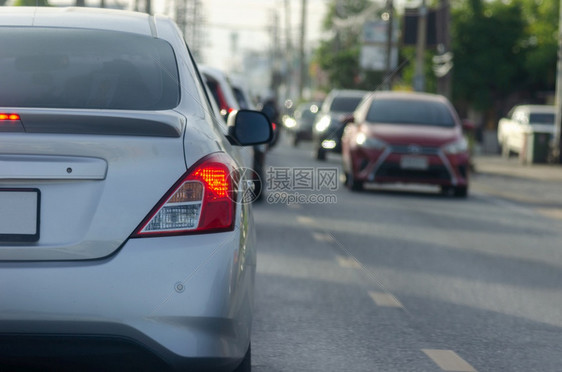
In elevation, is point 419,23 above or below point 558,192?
above

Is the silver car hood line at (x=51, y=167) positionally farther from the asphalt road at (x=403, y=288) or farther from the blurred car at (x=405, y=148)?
the blurred car at (x=405, y=148)

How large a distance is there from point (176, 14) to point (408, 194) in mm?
66512

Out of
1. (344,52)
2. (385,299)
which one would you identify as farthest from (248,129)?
(344,52)

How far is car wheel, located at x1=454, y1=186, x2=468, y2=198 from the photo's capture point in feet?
59.4

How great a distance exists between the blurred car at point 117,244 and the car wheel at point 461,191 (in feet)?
45.6

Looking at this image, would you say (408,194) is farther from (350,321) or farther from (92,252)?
(92,252)

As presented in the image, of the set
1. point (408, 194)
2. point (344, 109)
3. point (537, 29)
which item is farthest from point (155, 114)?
point (537, 29)

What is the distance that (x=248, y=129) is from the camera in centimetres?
563

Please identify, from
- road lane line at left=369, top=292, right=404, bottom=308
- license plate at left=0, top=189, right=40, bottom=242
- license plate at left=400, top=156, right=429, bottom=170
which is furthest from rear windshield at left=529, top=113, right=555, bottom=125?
license plate at left=0, top=189, right=40, bottom=242

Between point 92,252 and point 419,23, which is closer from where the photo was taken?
point 92,252

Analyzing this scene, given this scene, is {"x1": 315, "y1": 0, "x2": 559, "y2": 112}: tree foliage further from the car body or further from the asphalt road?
the asphalt road

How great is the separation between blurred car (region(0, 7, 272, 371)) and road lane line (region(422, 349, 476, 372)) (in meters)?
1.79

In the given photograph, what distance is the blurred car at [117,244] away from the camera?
409 centimetres

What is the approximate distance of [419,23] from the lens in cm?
3253
